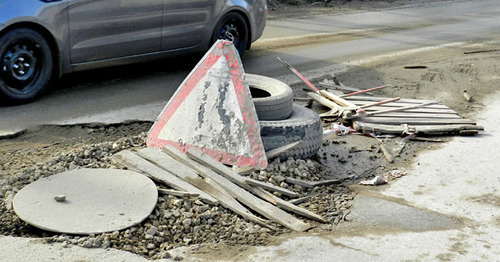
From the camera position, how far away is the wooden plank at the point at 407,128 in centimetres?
816

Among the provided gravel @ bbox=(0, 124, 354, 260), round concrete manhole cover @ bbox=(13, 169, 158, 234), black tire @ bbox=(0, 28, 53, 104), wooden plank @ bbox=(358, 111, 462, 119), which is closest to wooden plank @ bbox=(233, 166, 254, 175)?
gravel @ bbox=(0, 124, 354, 260)

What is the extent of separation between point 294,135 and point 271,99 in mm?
567

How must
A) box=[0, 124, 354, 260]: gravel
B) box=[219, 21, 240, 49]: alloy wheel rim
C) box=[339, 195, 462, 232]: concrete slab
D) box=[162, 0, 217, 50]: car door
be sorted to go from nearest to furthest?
box=[0, 124, 354, 260]: gravel → box=[339, 195, 462, 232]: concrete slab → box=[162, 0, 217, 50]: car door → box=[219, 21, 240, 49]: alloy wheel rim

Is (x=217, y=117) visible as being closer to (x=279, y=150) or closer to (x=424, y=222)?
(x=279, y=150)

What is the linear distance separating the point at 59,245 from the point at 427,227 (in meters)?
2.82

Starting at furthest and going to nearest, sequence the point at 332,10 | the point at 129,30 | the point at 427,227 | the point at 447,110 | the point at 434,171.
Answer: the point at 332,10, the point at 129,30, the point at 447,110, the point at 434,171, the point at 427,227

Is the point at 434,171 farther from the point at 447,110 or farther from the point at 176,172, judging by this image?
the point at 176,172

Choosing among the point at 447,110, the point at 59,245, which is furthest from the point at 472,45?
the point at 59,245

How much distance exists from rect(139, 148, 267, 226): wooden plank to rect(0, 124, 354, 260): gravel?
0.18 feet

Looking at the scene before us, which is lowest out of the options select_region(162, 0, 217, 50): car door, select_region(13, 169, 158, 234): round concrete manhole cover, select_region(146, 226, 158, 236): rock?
select_region(146, 226, 158, 236): rock

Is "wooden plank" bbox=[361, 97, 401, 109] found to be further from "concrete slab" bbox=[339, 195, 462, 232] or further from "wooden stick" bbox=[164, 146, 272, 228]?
"wooden stick" bbox=[164, 146, 272, 228]

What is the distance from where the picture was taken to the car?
833cm

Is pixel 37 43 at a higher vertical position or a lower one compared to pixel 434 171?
higher

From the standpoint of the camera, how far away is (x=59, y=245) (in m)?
4.98
